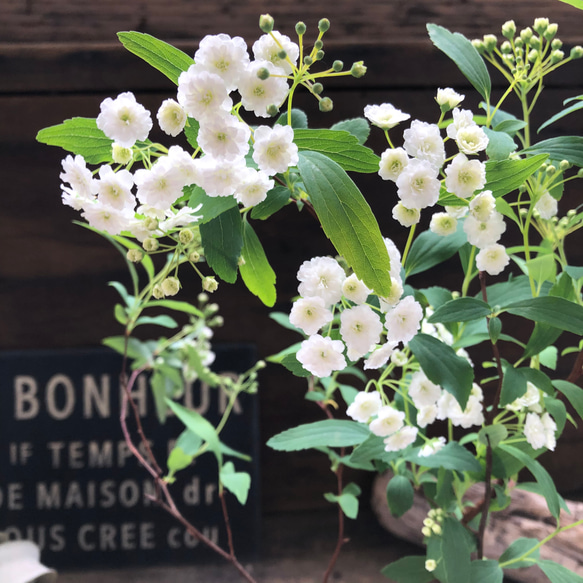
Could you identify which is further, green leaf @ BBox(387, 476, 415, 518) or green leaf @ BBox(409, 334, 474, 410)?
green leaf @ BBox(387, 476, 415, 518)

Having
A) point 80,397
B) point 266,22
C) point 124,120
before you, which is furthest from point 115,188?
point 80,397

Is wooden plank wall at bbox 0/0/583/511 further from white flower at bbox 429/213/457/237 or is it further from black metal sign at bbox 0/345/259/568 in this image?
white flower at bbox 429/213/457/237

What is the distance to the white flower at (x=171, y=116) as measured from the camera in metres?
0.35

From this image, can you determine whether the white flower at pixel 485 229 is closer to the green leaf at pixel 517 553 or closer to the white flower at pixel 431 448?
the white flower at pixel 431 448

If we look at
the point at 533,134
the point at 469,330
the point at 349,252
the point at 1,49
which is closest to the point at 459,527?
the point at 469,330

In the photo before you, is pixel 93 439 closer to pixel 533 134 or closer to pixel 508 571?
pixel 508 571

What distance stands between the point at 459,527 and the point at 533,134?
2.06 ft

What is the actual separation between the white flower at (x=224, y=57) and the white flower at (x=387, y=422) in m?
0.33

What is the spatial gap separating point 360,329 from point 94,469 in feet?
2.17

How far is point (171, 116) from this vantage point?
36cm

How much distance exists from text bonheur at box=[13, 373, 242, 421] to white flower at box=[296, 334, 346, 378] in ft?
1.68

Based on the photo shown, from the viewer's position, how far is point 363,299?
0.40 m

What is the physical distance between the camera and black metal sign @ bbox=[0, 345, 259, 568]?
0.86m

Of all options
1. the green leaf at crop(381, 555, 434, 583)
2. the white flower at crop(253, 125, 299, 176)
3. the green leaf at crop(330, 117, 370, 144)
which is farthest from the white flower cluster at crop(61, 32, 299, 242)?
the green leaf at crop(381, 555, 434, 583)
